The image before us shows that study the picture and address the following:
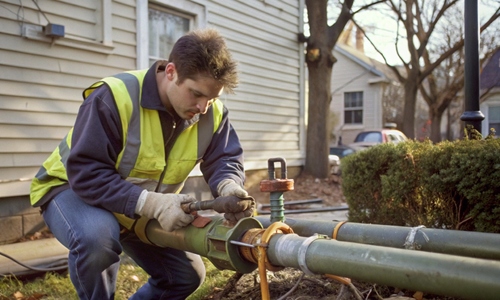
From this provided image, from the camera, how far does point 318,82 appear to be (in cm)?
1120

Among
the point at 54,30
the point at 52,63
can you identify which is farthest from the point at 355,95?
the point at 54,30

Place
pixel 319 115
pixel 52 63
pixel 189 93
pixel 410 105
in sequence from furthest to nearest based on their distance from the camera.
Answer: pixel 410 105 → pixel 319 115 → pixel 52 63 → pixel 189 93

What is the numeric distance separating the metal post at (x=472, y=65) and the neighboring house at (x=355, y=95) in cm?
2040

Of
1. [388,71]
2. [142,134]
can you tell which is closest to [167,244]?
[142,134]

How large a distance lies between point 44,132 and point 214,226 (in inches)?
170

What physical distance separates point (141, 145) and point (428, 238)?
147cm

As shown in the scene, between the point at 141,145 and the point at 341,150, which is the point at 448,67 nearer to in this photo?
the point at 341,150

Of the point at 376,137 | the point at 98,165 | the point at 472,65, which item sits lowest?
the point at 376,137

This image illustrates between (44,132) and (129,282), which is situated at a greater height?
(44,132)

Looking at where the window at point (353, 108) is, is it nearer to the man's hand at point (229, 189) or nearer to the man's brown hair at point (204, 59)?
the man's hand at point (229, 189)

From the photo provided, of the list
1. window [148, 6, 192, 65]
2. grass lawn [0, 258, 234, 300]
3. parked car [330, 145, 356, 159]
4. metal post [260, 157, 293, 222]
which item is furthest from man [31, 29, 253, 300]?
parked car [330, 145, 356, 159]

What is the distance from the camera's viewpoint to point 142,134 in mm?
2494

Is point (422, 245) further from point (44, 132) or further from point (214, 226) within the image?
point (44, 132)

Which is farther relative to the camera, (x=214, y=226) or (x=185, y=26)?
(x=185, y=26)
